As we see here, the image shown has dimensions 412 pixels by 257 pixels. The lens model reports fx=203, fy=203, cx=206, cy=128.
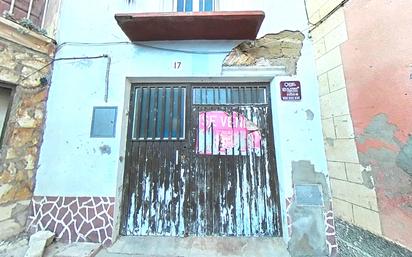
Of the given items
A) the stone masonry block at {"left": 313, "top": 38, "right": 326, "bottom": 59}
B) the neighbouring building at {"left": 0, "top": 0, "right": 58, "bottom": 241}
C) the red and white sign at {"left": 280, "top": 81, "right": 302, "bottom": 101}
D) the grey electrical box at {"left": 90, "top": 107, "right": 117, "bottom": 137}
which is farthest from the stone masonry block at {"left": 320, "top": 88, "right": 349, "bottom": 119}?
the neighbouring building at {"left": 0, "top": 0, "right": 58, "bottom": 241}

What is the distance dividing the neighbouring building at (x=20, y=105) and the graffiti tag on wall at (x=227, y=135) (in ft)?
6.83

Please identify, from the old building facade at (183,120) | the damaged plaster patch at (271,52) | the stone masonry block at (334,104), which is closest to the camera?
the stone masonry block at (334,104)

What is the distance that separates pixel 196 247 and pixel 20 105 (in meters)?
2.69

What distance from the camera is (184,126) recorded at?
9.12ft

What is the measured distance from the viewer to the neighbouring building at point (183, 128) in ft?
8.01

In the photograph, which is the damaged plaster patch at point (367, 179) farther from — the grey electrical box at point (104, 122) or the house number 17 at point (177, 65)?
the grey electrical box at point (104, 122)

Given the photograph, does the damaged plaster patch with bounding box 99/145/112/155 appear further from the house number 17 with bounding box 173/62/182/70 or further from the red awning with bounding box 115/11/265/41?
the red awning with bounding box 115/11/265/41

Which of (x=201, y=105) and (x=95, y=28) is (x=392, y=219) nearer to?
(x=201, y=105)

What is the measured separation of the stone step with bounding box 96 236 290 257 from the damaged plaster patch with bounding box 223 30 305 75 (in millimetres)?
2152

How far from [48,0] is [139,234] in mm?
3533

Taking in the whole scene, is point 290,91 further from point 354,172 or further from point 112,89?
point 112,89

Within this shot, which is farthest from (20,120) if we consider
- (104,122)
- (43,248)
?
(43,248)

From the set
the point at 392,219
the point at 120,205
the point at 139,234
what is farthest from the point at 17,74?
the point at 392,219

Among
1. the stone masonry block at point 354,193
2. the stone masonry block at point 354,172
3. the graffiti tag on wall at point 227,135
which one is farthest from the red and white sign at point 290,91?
the stone masonry block at point 354,193
